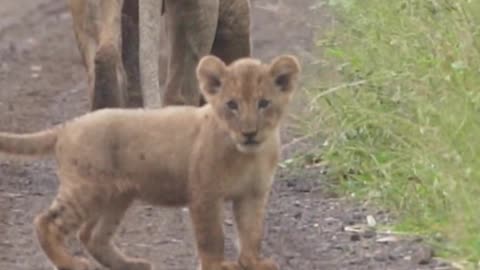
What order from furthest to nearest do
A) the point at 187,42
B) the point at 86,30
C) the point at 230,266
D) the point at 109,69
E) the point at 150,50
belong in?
the point at 187,42 < the point at 86,30 < the point at 150,50 < the point at 109,69 < the point at 230,266

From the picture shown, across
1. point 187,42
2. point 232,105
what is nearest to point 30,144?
point 232,105

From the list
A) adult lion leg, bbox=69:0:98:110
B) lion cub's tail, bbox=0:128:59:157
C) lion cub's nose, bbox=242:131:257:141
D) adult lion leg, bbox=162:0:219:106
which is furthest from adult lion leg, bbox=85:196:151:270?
adult lion leg, bbox=162:0:219:106

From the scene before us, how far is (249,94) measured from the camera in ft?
24.1

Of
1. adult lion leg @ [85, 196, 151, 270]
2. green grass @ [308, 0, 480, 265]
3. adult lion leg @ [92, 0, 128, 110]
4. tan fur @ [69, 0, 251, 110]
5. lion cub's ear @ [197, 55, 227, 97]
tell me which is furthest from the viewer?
tan fur @ [69, 0, 251, 110]

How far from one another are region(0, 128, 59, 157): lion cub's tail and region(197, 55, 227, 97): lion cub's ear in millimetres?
587

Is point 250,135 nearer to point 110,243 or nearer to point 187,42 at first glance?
point 110,243

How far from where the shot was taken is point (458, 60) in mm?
8844

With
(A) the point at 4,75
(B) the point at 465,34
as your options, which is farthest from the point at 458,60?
(A) the point at 4,75

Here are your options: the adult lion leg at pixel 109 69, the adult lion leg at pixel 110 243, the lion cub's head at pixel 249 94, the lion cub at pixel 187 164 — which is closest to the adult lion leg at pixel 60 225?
the lion cub at pixel 187 164

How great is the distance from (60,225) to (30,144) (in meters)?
0.44

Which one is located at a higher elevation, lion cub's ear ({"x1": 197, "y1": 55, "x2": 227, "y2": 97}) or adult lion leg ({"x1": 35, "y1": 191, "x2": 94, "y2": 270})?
lion cub's ear ({"x1": 197, "y1": 55, "x2": 227, "y2": 97})

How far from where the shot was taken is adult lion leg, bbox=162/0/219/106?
10.1 metres

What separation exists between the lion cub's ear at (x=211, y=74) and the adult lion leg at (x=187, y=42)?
8.11 ft

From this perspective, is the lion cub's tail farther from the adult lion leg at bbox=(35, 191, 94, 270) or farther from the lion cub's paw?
the lion cub's paw
